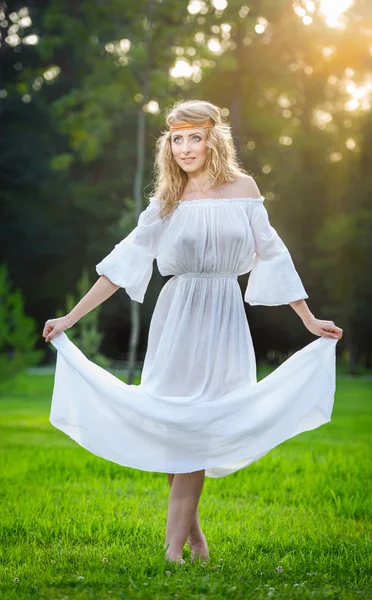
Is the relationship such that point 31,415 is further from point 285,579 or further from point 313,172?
point 313,172

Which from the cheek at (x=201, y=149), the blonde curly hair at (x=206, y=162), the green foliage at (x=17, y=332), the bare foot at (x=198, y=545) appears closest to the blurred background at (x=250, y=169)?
the green foliage at (x=17, y=332)

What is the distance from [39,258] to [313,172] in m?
10.6

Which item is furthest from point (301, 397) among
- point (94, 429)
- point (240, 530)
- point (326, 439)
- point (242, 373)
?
point (326, 439)

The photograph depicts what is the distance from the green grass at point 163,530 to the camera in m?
4.07

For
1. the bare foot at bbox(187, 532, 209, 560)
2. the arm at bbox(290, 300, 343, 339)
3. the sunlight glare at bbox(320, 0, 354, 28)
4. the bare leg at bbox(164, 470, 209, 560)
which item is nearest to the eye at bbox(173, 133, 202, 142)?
the arm at bbox(290, 300, 343, 339)

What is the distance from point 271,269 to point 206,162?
63 centimetres

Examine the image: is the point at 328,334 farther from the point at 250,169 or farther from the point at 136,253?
the point at 250,169

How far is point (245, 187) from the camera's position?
4.52m

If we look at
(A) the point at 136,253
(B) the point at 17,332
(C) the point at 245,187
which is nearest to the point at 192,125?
(C) the point at 245,187

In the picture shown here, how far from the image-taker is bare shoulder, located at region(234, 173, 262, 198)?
450 cm

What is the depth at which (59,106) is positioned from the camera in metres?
20.4

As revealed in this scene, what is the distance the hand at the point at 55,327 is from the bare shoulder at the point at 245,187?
3.47ft

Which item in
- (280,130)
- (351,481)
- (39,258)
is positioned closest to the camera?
(351,481)

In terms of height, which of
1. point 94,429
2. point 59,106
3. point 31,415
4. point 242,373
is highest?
point 59,106
